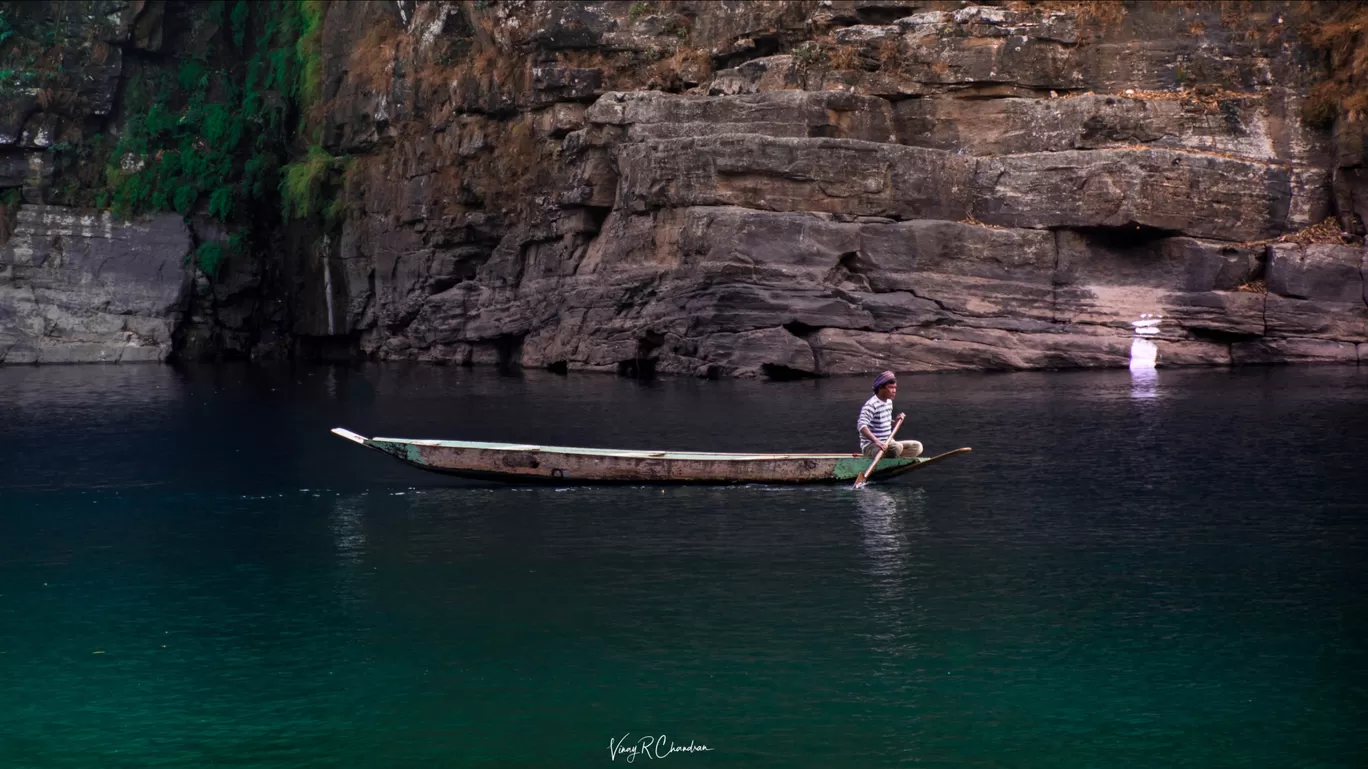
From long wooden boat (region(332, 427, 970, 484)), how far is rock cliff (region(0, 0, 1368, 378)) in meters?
21.3

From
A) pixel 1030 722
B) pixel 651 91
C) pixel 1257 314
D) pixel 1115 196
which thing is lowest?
pixel 1030 722

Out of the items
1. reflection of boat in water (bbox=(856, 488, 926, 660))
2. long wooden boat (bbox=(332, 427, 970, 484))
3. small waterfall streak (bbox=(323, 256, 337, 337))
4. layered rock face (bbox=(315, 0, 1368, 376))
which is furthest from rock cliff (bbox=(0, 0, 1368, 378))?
reflection of boat in water (bbox=(856, 488, 926, 660))

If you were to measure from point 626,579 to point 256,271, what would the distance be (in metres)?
54.4

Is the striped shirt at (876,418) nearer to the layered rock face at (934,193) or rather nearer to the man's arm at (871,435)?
the man's arm at (871,435)

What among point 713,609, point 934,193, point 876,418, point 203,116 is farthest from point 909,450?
point 203,116

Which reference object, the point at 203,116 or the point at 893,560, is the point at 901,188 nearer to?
the point at 893,560

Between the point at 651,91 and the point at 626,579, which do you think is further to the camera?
the point at 651,91

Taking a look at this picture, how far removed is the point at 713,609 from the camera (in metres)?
15.0

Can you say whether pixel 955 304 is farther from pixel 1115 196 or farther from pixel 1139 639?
pixel 1139 639

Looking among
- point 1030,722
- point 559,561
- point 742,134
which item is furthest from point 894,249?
point 1030,722

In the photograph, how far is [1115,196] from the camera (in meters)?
43.8

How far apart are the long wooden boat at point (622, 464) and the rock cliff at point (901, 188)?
21262 millimetres

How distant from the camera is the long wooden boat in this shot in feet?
71.4

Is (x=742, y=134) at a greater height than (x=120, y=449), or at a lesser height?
greater
